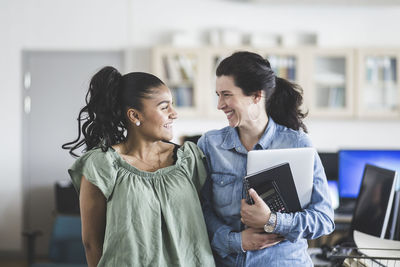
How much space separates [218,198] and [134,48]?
3538mm

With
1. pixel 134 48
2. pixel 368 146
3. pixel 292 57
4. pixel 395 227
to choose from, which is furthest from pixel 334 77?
pixel 395 227

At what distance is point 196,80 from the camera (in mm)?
4535

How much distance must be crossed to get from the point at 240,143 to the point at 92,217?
0.53 metres

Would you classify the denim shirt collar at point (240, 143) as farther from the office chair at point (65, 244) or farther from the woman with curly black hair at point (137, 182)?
→ the office chair at point (65, 244)

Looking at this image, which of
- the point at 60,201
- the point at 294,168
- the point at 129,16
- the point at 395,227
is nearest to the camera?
the point at 294,168

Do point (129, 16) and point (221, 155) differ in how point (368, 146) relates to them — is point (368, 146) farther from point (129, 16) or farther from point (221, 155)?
point (221, 155)

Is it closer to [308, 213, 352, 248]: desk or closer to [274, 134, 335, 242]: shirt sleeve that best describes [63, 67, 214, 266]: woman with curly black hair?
[274, 134, 335, 242]: shirt sleeve

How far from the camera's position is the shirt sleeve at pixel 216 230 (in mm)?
1495

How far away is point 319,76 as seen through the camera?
456 cm

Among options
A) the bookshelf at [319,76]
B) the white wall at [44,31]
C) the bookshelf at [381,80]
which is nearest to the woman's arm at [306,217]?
the bookshelf at [319,76]

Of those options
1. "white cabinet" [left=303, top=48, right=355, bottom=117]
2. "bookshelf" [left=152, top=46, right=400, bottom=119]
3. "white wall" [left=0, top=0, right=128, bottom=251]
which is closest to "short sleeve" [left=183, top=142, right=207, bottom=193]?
"bookshelf" [left=152, top=46, right=400, bottom=119]

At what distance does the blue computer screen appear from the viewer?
3488 millimetres

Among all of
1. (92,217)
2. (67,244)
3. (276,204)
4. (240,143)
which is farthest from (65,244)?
(276,204)

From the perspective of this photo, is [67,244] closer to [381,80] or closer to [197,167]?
[197,167]
